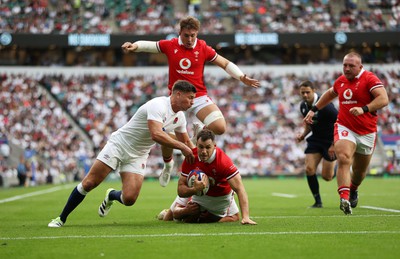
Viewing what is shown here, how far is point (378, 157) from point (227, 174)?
33.5 m

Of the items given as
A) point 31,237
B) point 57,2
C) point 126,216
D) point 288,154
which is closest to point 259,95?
point 288,154

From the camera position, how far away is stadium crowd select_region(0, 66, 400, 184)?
39.6 m

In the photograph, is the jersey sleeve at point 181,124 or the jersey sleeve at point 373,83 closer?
the jersey sleeve at point 181,124

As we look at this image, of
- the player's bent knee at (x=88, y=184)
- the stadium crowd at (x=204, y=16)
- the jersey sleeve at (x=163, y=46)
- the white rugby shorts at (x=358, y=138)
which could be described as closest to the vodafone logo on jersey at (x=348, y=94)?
the white rugby shorts at (x=358, y=138)

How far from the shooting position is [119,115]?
1718 inches

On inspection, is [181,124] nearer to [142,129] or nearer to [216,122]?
[142,129]

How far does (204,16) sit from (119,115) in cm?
1264

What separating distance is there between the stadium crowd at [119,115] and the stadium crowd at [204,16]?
160 inches

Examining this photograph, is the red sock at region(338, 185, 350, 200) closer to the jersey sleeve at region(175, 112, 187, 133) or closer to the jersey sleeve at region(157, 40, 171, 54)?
the jersey sleeve at region(175, 112, 187, 133)

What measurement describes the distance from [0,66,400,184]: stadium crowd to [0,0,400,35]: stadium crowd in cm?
407

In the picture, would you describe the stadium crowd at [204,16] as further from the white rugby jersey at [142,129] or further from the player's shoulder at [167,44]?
the white rugby jersey at [142,129]

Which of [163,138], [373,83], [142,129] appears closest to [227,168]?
[163,138]

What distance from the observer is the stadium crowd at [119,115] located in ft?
130

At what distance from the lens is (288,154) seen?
135ft
